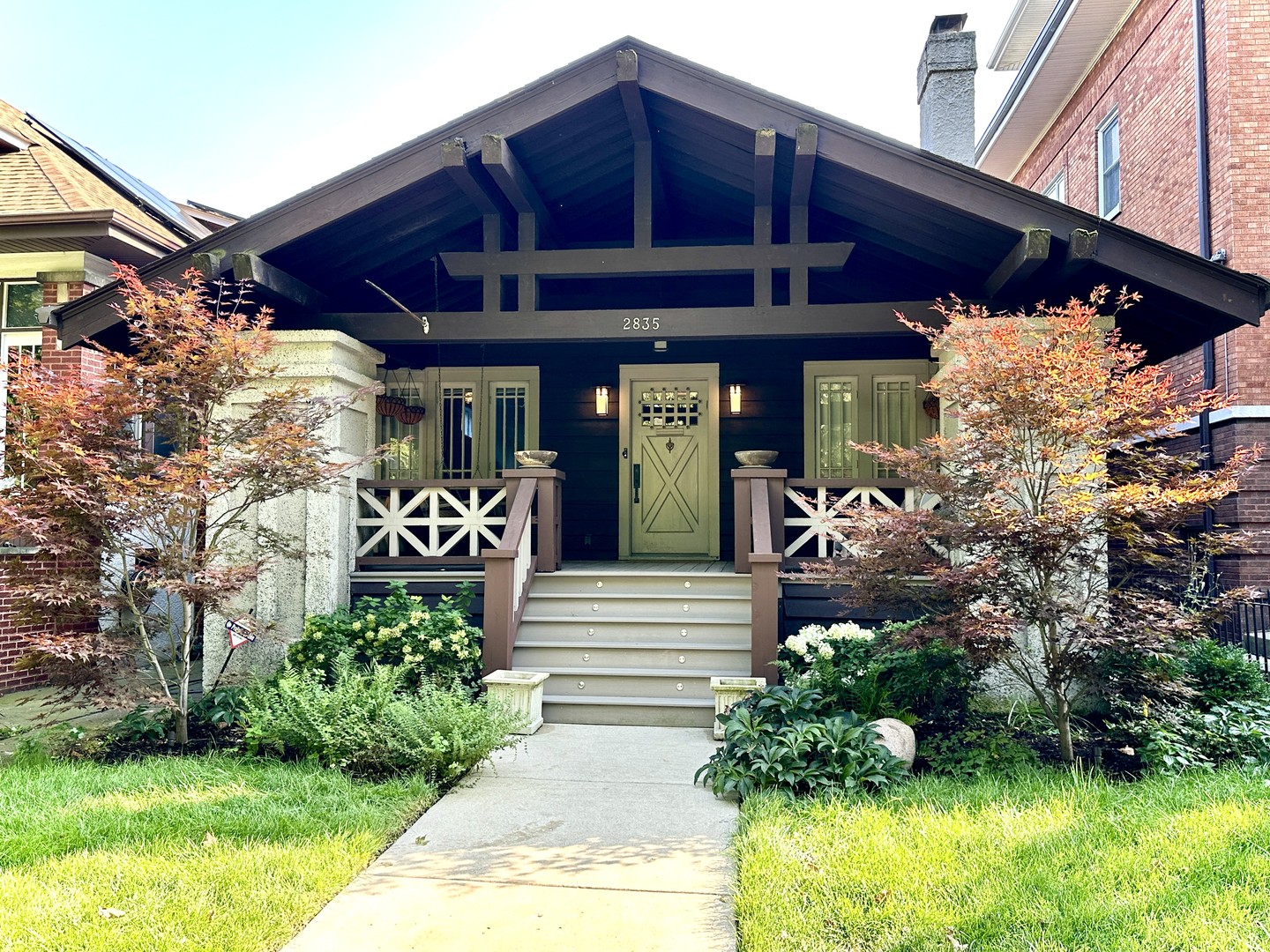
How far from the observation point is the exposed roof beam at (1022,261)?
5.71 metres

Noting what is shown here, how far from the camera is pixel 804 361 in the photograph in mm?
9320

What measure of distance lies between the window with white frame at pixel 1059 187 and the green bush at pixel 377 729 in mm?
12206

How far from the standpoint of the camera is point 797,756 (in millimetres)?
4539

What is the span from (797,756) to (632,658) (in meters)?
2.16

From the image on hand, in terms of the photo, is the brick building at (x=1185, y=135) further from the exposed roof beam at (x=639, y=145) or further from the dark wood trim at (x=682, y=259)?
the exposed roof beam at (x=639, y=145)

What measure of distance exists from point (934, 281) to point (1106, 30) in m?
6.48

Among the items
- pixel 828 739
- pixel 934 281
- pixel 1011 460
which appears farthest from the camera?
pixel 934 281

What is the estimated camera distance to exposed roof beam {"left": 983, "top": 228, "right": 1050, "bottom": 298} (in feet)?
18.7

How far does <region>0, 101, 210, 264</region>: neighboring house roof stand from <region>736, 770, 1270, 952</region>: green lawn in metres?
7.44

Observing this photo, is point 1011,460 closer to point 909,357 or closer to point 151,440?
point 909,357

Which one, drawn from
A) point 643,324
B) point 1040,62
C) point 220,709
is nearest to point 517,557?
point 643,324

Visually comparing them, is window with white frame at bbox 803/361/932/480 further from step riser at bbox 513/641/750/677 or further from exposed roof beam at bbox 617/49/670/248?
step riser at bbox 513/641/750/677

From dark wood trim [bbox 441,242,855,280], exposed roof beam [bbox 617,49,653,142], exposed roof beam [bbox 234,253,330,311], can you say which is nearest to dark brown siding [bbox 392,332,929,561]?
exposed roof beam [bbox 234,253,330,311]

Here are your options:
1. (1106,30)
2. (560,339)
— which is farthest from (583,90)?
(1106,30)
